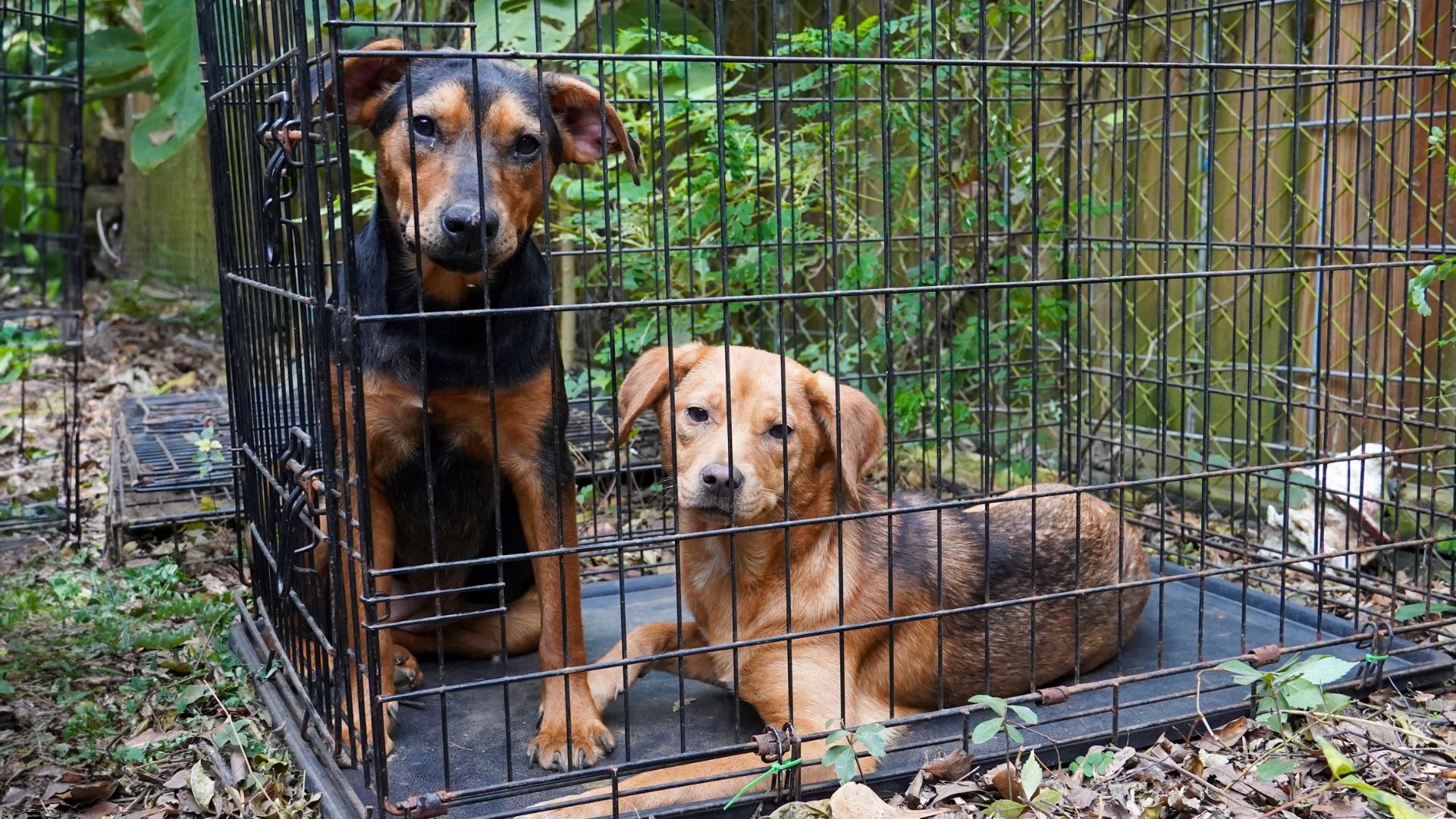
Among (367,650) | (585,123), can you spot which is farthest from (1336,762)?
(585,123)

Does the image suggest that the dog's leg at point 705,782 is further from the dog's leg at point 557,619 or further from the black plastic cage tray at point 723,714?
the dog's leg at point 557,619

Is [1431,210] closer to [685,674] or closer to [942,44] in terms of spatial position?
[942,44]

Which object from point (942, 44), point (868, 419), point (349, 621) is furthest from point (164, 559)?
point (942, 44)

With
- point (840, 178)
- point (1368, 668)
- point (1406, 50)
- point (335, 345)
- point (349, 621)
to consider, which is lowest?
point (1368, 668)

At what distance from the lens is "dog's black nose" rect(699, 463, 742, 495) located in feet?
9.82

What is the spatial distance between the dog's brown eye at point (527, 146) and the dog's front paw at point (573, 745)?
1.46 m

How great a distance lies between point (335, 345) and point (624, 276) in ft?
10.7

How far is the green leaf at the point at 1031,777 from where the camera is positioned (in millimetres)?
2809

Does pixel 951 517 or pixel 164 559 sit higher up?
pixel 951 517

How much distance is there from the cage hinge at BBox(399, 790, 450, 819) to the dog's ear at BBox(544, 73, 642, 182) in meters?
1.59

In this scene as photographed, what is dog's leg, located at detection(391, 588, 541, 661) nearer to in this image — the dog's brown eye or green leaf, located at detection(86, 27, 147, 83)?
the dog's brown eye

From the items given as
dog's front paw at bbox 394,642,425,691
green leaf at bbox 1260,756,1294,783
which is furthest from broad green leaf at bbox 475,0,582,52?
green leaf at bbox 1260,756,1294,783

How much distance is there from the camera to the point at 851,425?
3.24 m

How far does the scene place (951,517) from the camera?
375cm
